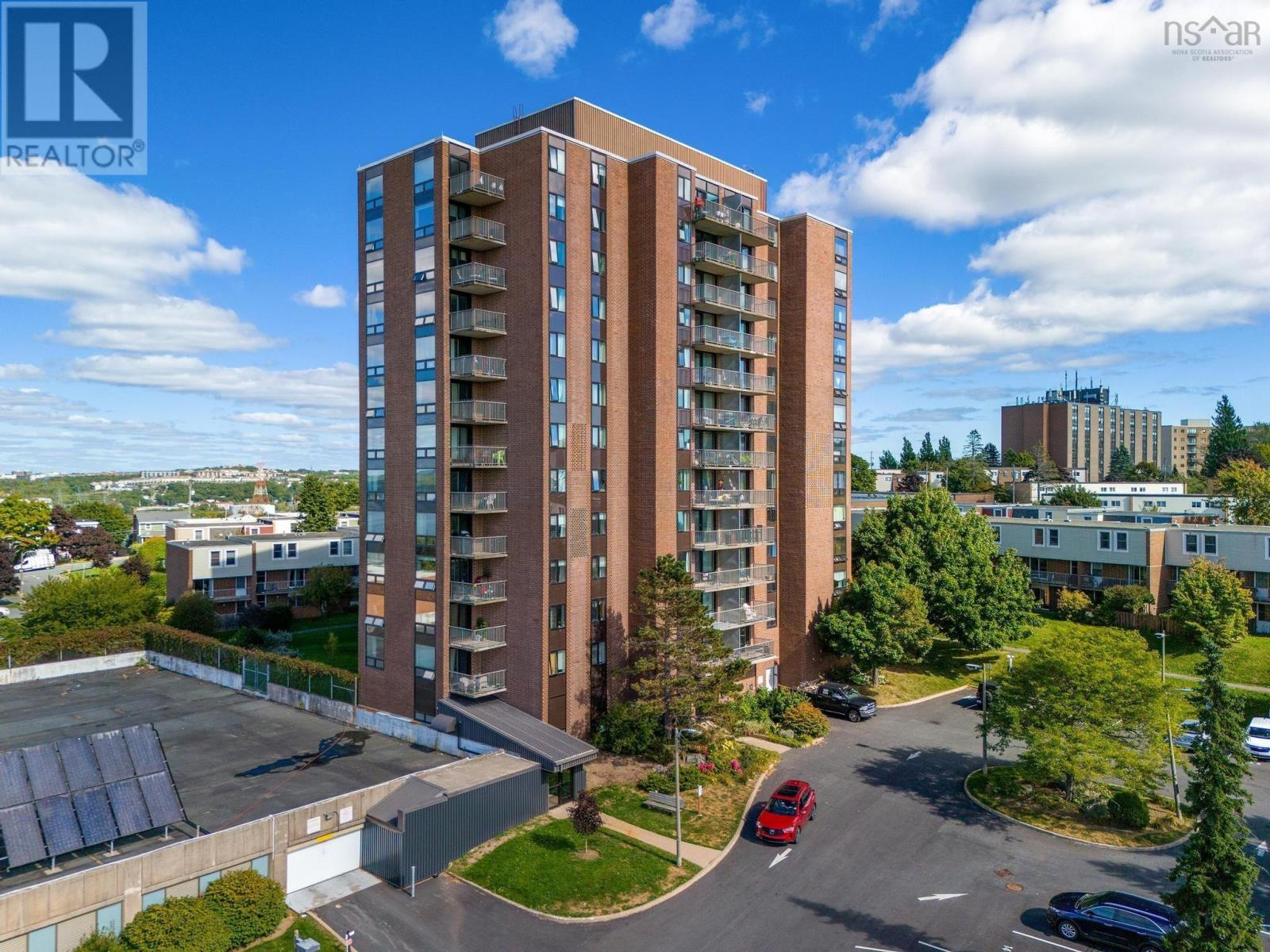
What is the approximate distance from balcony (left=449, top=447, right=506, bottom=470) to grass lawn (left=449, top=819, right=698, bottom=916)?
16.4 m

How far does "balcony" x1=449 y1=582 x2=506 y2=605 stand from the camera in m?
37.3

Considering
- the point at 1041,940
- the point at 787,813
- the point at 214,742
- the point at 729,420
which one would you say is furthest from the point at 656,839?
the point at 729,420

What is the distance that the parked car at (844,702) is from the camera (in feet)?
147

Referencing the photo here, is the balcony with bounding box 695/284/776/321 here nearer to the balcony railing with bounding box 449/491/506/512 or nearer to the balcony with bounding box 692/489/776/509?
the balcony with bounding box 692/489/776/509

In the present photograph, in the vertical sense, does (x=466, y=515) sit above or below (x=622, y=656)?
above

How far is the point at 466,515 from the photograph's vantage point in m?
39.6

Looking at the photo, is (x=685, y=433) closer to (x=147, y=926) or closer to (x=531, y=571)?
(x=531, y=571)

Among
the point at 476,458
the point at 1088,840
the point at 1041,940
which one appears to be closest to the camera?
the point at 1041,940

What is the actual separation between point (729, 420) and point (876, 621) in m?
15.1

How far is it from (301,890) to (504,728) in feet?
33.5

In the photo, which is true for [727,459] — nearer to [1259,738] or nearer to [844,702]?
[844,702]

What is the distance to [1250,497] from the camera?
77.6 meters

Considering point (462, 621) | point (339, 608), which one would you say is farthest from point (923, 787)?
point (339, 608)

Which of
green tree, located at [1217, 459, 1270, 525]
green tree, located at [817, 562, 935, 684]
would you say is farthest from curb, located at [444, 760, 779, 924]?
green tree, located at [1217, 459, 1270, 525]
